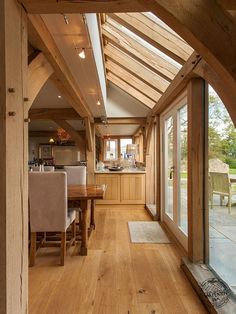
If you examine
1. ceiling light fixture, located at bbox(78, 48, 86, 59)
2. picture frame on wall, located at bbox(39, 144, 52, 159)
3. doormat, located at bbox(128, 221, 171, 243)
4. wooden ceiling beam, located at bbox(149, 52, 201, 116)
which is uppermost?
ceiling light fixture, located at bbox(78, 48, 86, 59)

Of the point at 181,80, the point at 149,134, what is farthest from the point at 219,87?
the point at 149,134

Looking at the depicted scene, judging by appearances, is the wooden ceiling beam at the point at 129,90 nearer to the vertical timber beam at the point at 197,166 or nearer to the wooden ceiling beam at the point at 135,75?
the wooden ceiling beam at the point at 135,75

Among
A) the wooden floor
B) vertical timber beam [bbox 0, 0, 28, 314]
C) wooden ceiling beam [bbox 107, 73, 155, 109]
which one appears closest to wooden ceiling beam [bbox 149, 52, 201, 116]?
wooden ceiling beam [bbox 107, 73, 155, 109]

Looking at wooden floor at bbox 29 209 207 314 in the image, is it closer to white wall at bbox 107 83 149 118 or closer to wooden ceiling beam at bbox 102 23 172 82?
wooden ceiling beam at bbox 102 23 172 82

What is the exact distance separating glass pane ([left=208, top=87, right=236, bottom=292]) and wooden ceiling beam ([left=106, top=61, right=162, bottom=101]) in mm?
2467

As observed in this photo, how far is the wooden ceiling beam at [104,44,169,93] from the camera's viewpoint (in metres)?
4.19

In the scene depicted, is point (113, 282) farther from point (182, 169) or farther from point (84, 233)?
point (182, 169)

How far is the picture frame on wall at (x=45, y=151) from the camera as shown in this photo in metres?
11.9

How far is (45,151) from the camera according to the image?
12.0 metres

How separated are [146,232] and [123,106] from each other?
3.53 m

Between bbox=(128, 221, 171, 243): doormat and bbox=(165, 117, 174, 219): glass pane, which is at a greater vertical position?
bbox=(165, 117, 174, 219): glass pane

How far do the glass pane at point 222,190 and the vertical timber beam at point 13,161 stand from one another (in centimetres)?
172

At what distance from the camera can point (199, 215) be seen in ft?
8.56

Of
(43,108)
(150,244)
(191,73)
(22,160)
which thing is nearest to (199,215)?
(150,244)
